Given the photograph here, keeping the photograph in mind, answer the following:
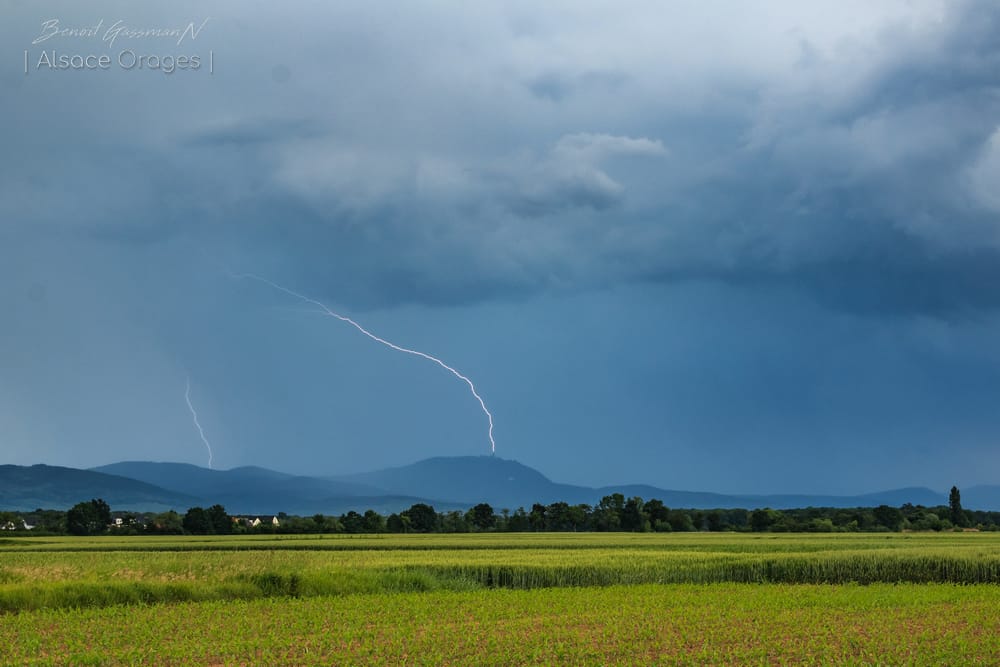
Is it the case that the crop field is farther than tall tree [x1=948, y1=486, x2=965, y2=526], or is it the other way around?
tall tree [x1=948, y1=486, x2=965, y2=526]

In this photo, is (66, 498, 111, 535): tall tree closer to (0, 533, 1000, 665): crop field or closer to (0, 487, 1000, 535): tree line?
(0, 487, 1000, 535): tree line

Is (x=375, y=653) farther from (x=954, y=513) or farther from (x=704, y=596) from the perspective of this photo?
(x=954, y=513)

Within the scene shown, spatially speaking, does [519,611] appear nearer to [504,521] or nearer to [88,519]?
[88,519]

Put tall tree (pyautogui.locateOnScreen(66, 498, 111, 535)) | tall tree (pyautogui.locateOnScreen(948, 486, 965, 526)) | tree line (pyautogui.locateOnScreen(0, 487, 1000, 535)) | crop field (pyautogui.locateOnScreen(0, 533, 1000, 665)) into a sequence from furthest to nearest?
tall tree (pyautogui.locateOnScreen(948, 486, 965, 526))
tree line (pyautogui.locateOnScreen(0, 487, 1000, 535))
tall tree (pyautogui.locateOnScreen(66, 498, 111, 535))
crop field (pyautogui.locateOnScreen(0, 533, 1000, 665))

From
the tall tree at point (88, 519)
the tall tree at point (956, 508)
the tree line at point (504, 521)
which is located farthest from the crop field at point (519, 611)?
the tall tree at point (956, 508)

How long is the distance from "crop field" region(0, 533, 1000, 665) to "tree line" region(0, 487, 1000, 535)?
58.1m

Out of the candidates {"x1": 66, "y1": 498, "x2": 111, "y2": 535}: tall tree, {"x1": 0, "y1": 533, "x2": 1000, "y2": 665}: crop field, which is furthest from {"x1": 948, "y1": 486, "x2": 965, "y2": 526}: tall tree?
{"x1": 66, "y1": 498, "x2": 111, "y2": 535}: tall tree

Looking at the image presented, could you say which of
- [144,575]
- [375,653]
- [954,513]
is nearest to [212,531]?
[144,575]

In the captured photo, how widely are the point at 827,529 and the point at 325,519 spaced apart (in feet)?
206

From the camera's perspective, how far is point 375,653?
67.7 ft

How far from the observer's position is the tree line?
101 meters

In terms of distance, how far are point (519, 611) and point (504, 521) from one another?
3752 inches

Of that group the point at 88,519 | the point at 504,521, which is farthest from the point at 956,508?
the point at 88,519

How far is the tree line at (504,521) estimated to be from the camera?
330ft
